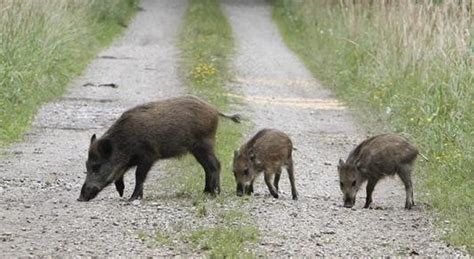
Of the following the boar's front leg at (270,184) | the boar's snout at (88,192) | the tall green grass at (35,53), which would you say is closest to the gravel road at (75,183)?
the boar's snout at (88,192)

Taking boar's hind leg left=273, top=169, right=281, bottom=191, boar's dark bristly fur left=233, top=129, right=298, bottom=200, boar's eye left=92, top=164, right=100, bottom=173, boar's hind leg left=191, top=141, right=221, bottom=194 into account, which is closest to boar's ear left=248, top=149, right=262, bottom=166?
boar's dark bristly fur left=233, top=129, right=298, bottom=200

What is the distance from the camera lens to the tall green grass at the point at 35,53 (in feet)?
A: 56.4

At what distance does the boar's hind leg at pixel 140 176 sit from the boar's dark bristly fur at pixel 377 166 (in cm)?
199

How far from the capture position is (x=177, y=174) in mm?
13023

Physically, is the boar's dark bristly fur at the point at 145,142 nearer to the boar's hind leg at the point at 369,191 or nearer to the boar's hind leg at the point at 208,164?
the boar's hind leg at the point at 208,164

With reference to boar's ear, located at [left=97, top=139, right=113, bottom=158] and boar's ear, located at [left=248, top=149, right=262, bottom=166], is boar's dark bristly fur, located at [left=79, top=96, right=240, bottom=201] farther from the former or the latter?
boar's ear, located at [left=248, top=149, right=262, bottom=166]

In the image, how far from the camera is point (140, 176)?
11.4 meters

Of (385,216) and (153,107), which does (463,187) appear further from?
(153,107)

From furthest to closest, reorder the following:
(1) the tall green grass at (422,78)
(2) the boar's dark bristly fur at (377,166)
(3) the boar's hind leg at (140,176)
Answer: (1) the tall green grass at (422,78), (2) the boar's dark bristly fur at (377,166), (3) the boar's hind leg at (140,176)

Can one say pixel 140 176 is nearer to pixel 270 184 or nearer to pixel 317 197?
pixel 270 184

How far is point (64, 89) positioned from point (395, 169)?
10.5 meters

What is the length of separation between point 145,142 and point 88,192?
0.76 m

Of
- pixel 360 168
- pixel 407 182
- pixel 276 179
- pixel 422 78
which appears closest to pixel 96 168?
pixel 276 179

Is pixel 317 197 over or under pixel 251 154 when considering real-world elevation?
under
